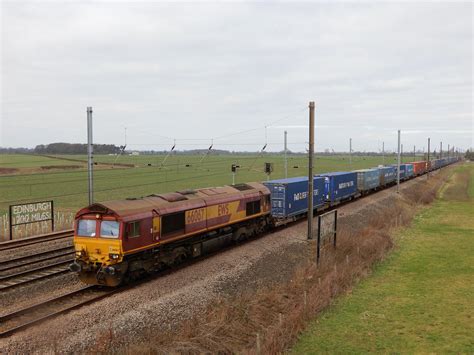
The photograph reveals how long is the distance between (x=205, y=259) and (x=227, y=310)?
8067 millimetres

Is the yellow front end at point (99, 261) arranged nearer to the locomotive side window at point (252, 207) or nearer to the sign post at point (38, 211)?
the locomotive side window at point (252, 207)

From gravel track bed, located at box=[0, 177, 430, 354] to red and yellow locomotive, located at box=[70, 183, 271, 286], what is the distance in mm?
864

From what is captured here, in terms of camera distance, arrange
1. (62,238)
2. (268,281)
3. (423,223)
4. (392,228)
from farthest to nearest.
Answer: (423,223) < (392,228) < (62,238) < (268,281)

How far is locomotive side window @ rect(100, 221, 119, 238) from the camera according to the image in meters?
16.9

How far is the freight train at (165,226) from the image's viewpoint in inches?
671

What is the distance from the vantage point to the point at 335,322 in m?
14.9

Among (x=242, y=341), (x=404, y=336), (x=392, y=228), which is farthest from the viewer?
(x=392, y=228)

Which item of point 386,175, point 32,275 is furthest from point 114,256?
point 386,175

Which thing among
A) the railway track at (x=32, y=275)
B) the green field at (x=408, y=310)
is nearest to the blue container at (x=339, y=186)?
the green field at (x=408, y=310)

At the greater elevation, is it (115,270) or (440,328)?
(115,270)

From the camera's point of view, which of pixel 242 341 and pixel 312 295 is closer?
pixel 242 341

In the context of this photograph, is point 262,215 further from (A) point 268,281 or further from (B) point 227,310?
(B) point 227,310

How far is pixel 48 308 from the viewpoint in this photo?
1533cm

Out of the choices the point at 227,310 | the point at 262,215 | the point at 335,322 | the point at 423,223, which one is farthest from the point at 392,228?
the point at 227,310
